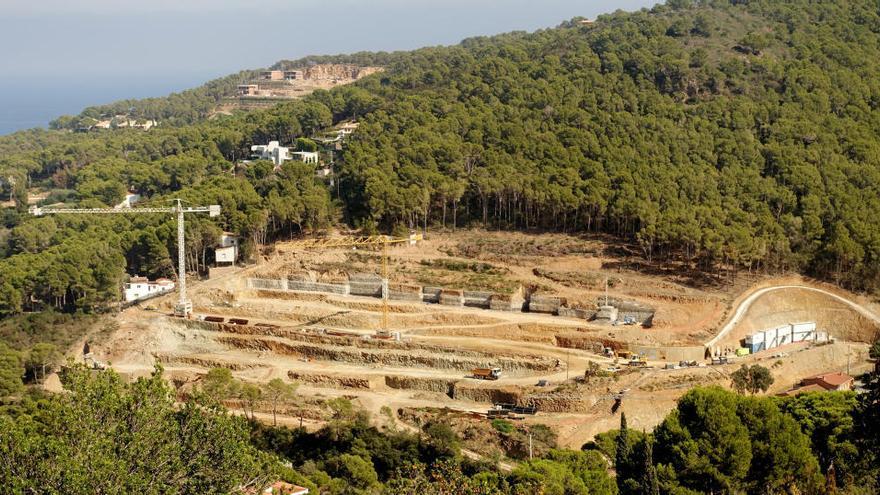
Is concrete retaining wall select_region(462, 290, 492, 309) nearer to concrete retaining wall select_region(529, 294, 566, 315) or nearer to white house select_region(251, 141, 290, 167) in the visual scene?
concrete retaining wall select_region(529, 294, 566, 315)

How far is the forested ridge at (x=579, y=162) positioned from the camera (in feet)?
196

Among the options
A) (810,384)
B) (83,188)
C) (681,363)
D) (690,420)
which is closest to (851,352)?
(810,384)

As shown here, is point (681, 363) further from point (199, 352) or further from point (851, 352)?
point (199, 352)

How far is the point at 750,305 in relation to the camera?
53188 mm

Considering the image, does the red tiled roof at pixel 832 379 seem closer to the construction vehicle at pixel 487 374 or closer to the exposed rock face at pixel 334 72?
the construction vehicle at pixel 487 374

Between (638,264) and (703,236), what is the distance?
4.81 metres

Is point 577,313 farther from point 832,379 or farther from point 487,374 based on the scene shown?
point 832,379

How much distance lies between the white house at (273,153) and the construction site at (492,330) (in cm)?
1981

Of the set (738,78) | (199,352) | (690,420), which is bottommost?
(199,352)

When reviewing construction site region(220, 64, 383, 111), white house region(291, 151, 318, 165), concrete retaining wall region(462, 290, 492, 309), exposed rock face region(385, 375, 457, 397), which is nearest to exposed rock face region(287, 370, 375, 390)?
exposed rock face region(385, 375, 457, 397)

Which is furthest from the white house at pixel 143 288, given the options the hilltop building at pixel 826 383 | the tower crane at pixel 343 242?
the hilltop building at pixel 826 383

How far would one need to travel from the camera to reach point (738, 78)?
80.0m

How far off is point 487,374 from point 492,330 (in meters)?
4.44

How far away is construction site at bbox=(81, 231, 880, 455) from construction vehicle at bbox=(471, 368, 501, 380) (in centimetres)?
11
